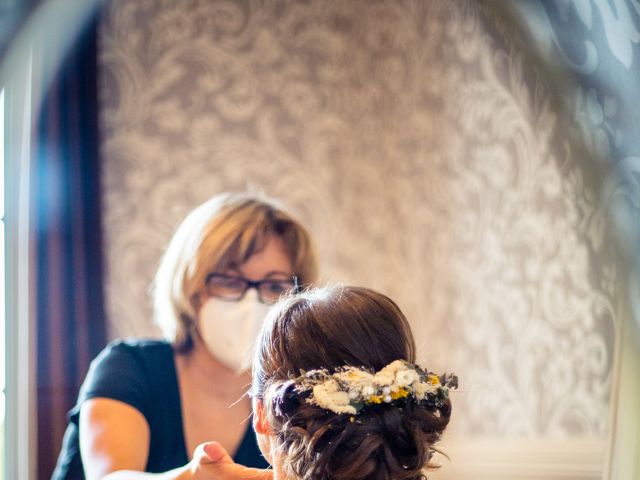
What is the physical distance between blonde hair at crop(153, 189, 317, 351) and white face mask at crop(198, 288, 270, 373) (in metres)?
0.03

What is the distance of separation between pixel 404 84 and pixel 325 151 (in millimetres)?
277

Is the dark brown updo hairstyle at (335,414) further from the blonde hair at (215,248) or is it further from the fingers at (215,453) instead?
the blonde hair at (215,248)

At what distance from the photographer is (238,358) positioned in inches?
A: 57.2

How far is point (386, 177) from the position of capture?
83.5 inches

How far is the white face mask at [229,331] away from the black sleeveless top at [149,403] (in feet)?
0.28

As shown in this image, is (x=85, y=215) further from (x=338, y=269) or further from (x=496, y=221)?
(x=496, y=221)

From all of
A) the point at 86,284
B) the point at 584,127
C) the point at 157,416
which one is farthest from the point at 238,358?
the point at 584,127

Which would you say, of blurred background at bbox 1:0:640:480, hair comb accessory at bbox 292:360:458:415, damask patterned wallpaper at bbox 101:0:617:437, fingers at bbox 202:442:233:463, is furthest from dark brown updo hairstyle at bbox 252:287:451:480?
damask patterned wallpaper at bbox 101:0:617:437

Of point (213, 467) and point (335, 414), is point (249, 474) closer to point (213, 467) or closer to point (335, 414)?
point (213, 467)

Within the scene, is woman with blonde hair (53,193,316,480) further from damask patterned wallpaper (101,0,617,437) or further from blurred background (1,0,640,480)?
damask patterned wallpaper (101,0,617,437)

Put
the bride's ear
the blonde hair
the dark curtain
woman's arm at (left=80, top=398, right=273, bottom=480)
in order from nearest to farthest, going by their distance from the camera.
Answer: the bride's ear < woman's arm at (left=80, top=398, right=273, bottom=480) < the blonde hair < the dark curtain

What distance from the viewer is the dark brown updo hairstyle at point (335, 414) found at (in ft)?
3.00

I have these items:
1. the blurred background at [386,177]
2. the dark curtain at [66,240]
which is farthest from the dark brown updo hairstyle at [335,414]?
the dark curtain at [66,240]

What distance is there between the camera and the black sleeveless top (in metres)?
1.38
